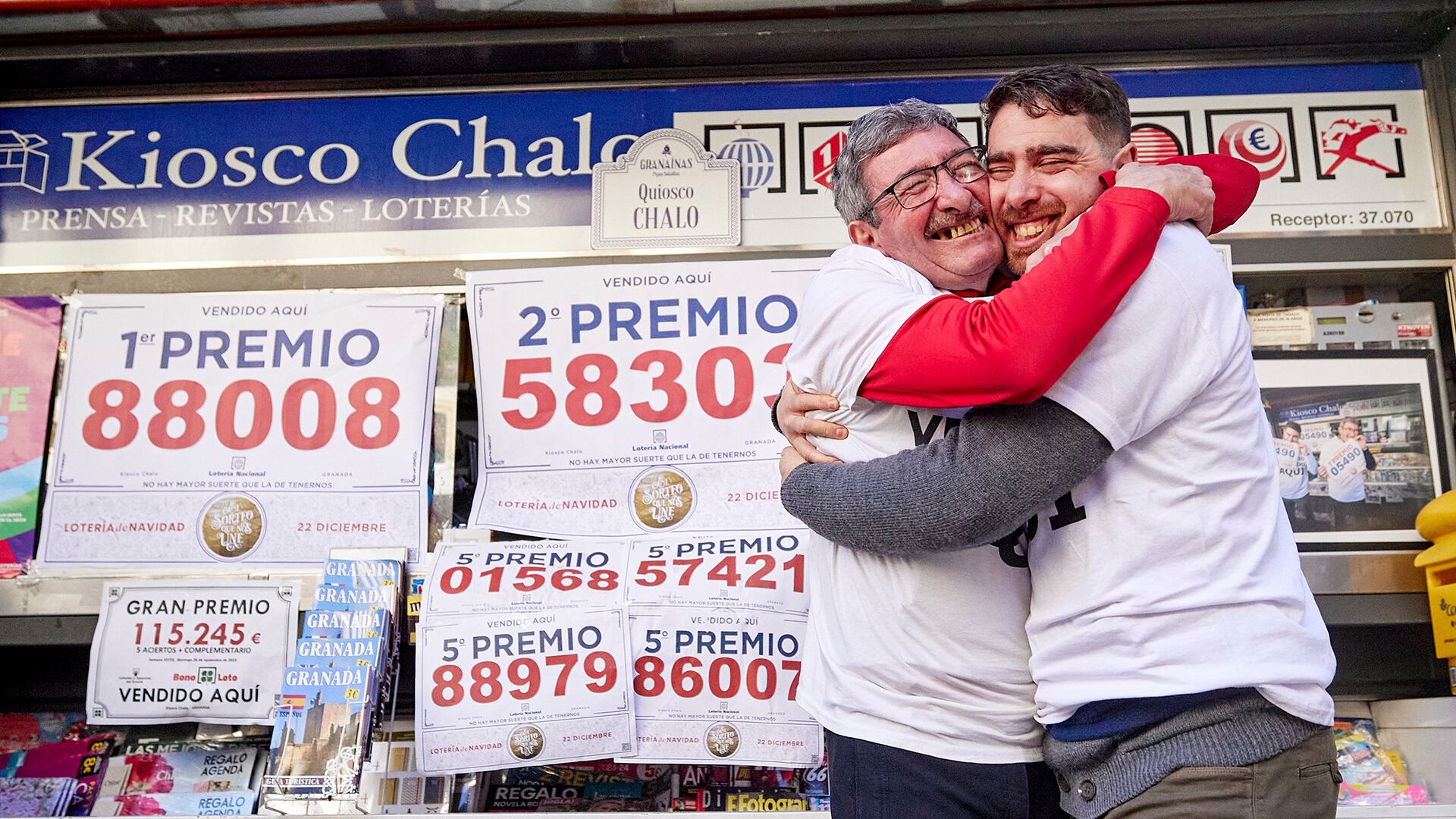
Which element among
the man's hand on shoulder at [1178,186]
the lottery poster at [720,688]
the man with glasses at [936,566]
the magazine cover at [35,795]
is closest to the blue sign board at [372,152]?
the lottery poster at [720,688]

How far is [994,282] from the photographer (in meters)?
2.23

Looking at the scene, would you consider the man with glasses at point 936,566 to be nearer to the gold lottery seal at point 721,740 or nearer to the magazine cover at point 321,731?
the gold lottery seal at point 721,740

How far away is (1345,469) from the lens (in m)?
3.59

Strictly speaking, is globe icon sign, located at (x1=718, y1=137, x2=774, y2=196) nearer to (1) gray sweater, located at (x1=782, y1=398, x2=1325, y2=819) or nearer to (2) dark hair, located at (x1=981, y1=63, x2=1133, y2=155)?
(2) dark hair, located at (x1=981, y1=63, x2=1133, y2=155)

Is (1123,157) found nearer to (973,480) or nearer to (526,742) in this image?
(973,480)

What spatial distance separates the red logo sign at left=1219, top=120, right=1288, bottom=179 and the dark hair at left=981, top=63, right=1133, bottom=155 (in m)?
2.03

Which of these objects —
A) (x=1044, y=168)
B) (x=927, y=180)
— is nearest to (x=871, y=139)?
(x=927, y=180)

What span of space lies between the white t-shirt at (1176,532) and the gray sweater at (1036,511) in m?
0.04

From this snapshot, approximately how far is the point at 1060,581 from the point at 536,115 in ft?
9.55

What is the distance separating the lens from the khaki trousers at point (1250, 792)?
1479mm

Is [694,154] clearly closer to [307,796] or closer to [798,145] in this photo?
[798,145]

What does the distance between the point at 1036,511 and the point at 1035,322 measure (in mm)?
283

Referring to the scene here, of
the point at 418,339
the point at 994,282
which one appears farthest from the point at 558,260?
the point at 994,282

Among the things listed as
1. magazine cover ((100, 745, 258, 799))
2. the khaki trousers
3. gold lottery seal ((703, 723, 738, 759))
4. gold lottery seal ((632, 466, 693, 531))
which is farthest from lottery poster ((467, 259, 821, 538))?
the khaki trousers
